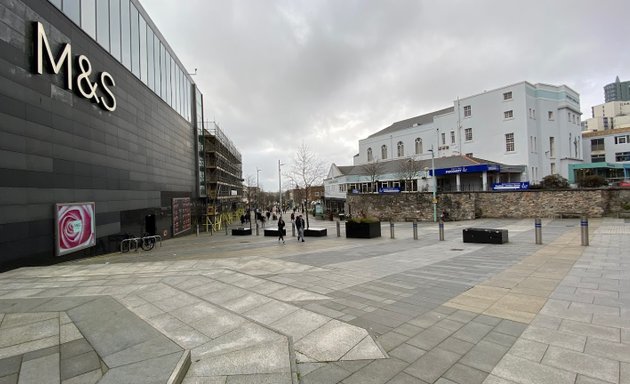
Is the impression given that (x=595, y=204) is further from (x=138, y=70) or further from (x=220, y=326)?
(x=138, y=70)

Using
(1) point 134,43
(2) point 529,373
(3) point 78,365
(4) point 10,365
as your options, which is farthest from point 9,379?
(1) point 134,43

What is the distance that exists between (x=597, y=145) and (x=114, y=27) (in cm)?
8365

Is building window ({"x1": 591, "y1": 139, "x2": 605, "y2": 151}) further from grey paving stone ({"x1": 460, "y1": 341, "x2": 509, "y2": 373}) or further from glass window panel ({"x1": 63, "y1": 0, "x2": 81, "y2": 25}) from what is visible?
glass window panel ({"x1": 63, "y1": 0, "x2": 81, "y2": 25})

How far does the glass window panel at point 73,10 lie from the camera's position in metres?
14.6

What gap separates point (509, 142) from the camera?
46688 mm

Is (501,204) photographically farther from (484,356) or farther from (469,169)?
(484,356)

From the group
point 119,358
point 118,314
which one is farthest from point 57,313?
point 119,358

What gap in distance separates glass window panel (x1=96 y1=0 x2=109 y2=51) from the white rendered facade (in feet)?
158

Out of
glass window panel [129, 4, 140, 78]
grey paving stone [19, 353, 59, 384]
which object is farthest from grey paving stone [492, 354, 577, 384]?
glass window panel [129, 4, 140, 78]

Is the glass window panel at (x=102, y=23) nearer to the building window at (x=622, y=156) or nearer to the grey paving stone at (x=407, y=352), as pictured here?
the grey paving stone at (x=407, y=352)

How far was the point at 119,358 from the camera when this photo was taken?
405 cm

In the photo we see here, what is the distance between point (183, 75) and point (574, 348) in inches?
1540

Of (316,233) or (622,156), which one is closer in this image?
(316,233)

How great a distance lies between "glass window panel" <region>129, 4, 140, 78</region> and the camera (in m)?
22.2
